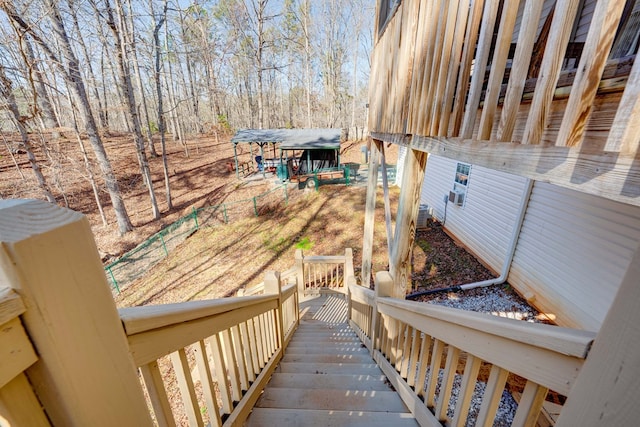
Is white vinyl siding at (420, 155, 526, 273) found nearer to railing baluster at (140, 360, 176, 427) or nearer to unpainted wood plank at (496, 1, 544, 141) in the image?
unpainted wood plank at (496, 1, 544, 141)

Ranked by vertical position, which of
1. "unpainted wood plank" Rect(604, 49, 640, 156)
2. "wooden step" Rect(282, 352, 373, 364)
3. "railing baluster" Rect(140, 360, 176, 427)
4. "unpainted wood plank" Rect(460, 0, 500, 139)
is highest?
"unpainted wood plank" Rect(460, 0, 500, 139)

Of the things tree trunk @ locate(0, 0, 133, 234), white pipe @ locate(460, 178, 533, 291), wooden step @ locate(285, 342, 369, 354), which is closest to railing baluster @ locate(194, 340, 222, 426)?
wooden step @ locate(285, 342, 369, 354)

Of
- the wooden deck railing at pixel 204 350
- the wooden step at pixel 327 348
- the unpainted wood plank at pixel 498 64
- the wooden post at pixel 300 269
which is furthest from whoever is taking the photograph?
the wooden post at pixel 300 269

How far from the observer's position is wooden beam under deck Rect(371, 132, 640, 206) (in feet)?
2.41

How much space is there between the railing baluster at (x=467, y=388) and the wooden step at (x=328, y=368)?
1.41m

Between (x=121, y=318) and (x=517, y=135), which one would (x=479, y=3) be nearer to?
(x=517, y=135)

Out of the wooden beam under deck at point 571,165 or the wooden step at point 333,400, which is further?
the wooden step at point 333,400

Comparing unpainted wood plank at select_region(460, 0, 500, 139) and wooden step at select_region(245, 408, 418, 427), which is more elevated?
unpainted wood plank at select_region(460, 0, 500, 139)

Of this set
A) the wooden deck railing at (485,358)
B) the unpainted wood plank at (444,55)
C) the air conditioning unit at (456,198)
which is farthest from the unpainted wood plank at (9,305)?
the air conditioning unit at (456,198)

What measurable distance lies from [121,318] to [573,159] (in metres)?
1.53

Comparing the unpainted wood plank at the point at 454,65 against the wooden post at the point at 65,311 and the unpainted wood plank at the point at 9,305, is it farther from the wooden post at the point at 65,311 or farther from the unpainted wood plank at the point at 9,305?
the unpainted wood plank at the point at 9,305

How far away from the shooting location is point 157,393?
3.25 ft

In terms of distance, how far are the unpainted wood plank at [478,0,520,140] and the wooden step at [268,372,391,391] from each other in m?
2.19

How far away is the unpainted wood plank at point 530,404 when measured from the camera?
2.95 feet
